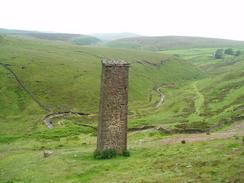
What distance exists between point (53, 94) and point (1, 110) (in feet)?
60.4

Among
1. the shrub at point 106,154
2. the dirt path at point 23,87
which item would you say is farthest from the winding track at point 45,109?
the shrub at point 106,154

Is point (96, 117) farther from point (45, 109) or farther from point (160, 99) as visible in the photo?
point (160, 99)

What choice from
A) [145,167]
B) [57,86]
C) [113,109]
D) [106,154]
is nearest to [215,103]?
[57,86]

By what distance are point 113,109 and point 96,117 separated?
5702 centimetres

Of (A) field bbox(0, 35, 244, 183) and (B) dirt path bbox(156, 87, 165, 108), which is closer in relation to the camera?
A: (A) field bbox(0, 35, 244, 183)

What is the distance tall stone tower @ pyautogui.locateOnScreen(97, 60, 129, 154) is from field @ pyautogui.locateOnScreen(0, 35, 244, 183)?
5.47 feet

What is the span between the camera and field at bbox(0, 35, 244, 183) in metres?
28.2

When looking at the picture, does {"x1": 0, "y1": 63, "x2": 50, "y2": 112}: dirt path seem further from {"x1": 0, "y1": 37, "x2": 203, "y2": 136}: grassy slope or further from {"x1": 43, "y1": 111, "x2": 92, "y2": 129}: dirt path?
{"x1": 43, "y1": 111, "x2": 92, "y2": 129}: dirt path

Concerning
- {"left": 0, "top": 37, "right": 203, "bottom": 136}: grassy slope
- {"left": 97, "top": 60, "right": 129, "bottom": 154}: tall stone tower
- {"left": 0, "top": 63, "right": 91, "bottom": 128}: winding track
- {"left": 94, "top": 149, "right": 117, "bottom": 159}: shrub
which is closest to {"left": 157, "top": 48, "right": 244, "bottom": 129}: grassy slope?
{"left": 0, "top": 37, "right": 203, "bottom": 136}: grassy slope

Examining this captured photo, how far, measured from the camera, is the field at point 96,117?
92.5 feet

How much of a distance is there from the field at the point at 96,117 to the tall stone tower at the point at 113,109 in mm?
1668

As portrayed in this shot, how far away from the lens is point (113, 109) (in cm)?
3544

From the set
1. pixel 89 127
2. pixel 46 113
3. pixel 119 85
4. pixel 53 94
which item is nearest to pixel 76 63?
pixel 53 94

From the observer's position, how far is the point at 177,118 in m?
80.0
